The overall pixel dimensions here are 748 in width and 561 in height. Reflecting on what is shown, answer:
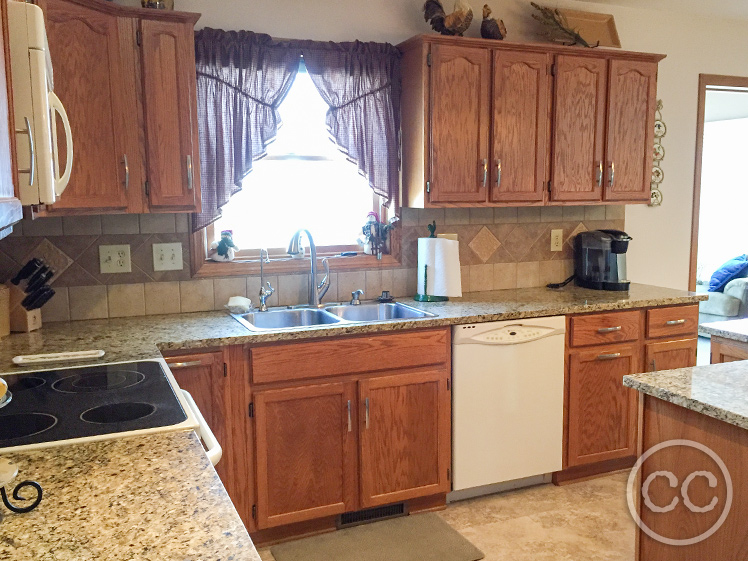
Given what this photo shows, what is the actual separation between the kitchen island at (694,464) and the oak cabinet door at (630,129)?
65.9 inches

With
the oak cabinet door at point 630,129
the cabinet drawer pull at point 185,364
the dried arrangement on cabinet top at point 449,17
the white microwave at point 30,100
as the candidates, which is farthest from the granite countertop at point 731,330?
the white microwave at point 30,100

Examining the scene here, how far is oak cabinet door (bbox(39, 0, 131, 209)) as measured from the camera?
2.32 m

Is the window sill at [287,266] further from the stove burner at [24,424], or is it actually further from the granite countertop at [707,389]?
the granite countertop at [707,389]

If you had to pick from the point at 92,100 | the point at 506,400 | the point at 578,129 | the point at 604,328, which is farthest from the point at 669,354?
the point at 92,100

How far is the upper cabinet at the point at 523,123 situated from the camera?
3.04m

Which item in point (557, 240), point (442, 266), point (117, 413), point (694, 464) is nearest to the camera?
point (117, 413)

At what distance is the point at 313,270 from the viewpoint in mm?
3055

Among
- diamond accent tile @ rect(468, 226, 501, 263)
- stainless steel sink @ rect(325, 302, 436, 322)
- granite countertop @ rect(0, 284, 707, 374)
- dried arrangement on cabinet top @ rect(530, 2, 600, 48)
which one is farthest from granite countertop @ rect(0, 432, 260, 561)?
dried arrangement on cabinet top @ rect(530, 2, 600, 48)

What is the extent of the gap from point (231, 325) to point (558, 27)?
2.20 metres

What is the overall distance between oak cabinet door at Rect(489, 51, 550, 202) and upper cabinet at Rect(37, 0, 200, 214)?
1400 mm

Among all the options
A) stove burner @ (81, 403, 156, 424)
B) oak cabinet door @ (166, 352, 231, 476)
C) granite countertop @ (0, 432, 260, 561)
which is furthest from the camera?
oak cabinet door @ (166, 352, 231, 476)

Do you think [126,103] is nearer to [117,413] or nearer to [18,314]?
[18,314]

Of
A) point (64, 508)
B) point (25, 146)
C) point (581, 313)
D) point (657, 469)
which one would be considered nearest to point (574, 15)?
point (581, 313)

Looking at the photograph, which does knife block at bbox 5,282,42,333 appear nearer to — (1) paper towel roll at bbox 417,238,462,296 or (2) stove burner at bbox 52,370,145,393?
(2) stove burner at bbox 52,370,145,393
